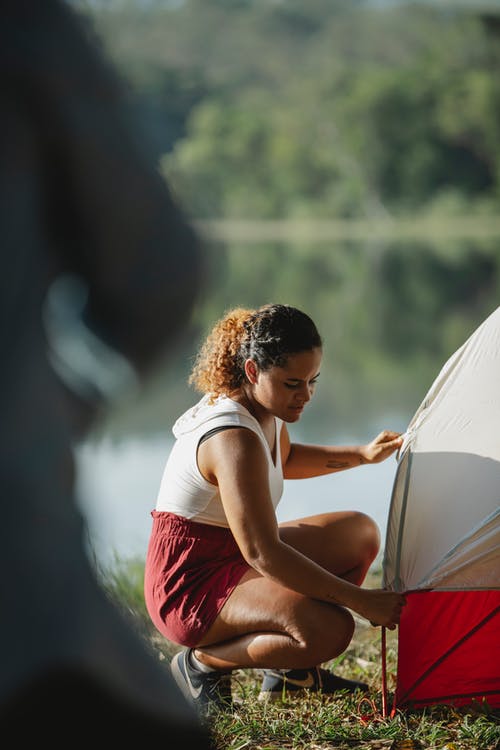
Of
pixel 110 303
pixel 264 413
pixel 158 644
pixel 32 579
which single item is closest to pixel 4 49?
pixel 110 303

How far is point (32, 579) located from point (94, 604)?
60mm

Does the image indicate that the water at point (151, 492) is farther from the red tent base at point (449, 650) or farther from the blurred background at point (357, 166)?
the blurred background at point (357, 166)

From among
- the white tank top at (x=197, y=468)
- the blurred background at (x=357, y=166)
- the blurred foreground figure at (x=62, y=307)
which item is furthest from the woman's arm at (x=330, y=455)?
the blurred background at (x=357, y=166)

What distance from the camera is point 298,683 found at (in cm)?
241

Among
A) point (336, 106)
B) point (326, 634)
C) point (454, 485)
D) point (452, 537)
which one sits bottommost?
point (326, 634)

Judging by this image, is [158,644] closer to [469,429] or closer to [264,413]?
[264,413]

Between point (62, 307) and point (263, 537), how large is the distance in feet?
4.49

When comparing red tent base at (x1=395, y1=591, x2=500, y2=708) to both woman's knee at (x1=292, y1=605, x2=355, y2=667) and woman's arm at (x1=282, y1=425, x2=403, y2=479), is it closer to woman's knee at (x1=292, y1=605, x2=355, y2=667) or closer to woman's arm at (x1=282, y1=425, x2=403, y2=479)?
woman's knee at (x1=292, y1=605, x2=355, y2=667)

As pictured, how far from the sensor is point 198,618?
222cm

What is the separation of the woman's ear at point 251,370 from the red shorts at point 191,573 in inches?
13.9

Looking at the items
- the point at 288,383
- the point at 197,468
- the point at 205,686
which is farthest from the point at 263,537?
the point at 205,686

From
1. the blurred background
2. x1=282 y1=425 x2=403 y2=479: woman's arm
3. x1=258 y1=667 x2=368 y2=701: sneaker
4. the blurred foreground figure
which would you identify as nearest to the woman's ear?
x1=282 y1=425 x2=403 y2=479: woman's arm

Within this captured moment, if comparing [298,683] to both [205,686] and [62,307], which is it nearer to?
[205,686]

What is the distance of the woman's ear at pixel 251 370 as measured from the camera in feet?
7.18
